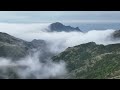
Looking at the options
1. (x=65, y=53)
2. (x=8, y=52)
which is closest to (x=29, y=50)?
(x=8, y=52)
